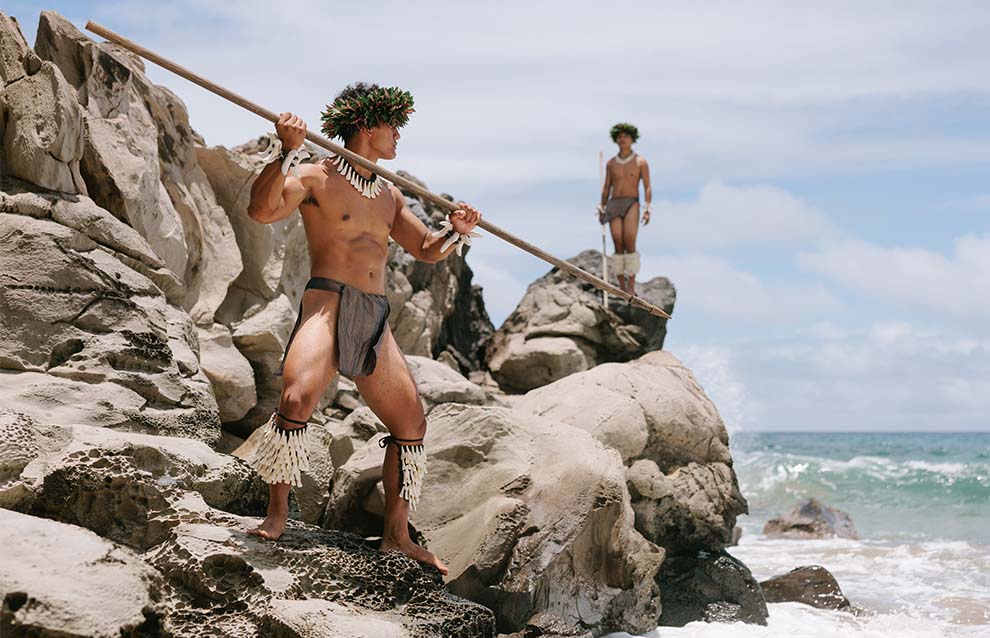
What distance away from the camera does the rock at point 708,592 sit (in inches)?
321

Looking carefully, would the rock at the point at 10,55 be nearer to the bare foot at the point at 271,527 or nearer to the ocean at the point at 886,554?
the bare foot at the point at 271,527

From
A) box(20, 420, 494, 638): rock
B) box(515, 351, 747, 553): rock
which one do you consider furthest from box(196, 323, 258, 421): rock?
box(20, 420, 494, 638): rock

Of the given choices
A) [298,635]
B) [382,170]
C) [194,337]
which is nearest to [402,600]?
[298,635]

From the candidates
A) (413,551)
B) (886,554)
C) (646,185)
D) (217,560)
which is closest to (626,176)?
(646,185)

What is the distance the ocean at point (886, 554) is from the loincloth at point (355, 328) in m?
3.07

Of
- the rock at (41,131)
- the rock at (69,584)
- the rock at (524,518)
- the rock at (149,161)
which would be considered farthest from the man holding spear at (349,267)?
the rock at (149,161)

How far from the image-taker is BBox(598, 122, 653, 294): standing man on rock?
13.1 meters

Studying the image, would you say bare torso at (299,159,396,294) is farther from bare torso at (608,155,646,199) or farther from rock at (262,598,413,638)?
bare torso at (608,155,646,199)

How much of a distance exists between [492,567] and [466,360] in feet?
31.5

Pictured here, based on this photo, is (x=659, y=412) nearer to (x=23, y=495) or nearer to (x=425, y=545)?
(x=425, y=545)

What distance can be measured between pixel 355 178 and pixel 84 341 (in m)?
1.82

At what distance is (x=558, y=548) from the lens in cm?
625

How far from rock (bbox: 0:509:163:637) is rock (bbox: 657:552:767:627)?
15.7 feet

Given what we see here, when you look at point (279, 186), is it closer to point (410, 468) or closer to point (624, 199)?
point (410, 468)
